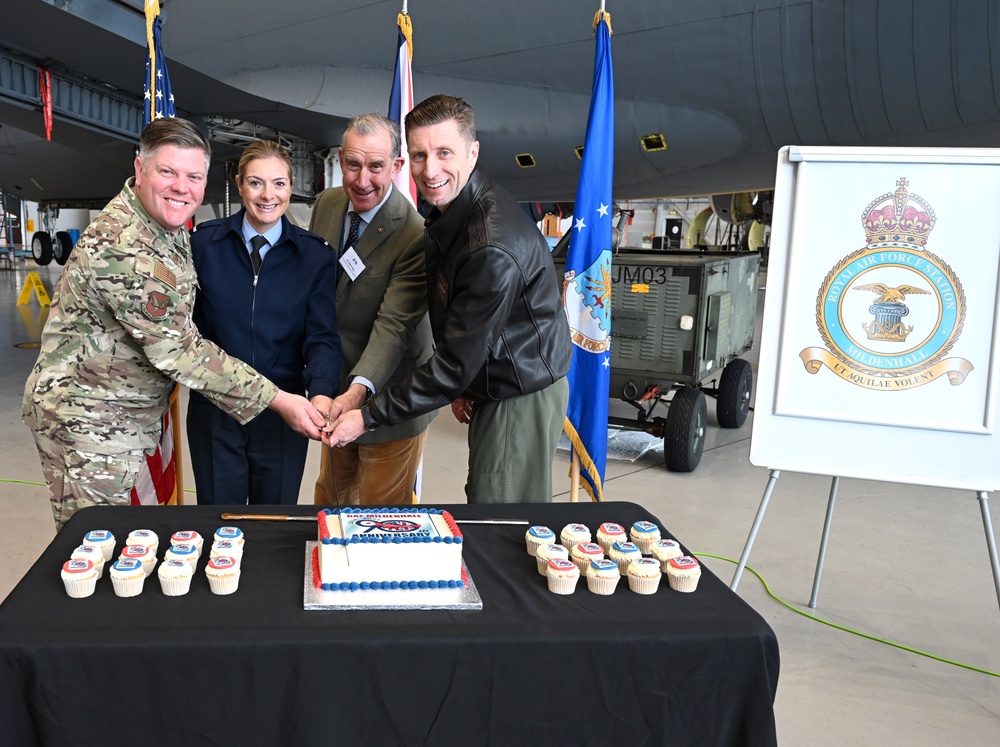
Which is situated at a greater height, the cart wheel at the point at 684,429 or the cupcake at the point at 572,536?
the cupcake at the point at 572,536

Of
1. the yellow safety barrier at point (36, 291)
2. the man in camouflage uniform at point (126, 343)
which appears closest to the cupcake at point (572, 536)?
the man in camouflage uniform at point (126, 343)

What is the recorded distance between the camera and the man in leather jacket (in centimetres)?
191

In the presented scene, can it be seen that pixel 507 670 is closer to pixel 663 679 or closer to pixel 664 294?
pixel 663 679

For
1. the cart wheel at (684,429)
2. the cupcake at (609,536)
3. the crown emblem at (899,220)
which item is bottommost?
the cart wheel at (684,429)

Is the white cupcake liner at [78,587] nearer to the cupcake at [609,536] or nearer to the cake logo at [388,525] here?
the cake logo at [388,525]

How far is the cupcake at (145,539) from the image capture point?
1.43 metres

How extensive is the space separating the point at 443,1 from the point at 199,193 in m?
4.35

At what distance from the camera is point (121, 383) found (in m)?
1.92

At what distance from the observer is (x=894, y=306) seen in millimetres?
2383

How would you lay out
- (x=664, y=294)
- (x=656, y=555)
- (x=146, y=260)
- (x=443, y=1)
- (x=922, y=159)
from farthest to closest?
(x=443, y=1)
(x=664, y=294)
(x=922, y=159)
(x=146, y=260)
(x=656, y=555)

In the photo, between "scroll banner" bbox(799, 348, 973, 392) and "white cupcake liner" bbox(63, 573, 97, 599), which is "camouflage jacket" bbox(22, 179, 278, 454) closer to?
"white cupcake liner" bbox(63, 573, 97, 599)

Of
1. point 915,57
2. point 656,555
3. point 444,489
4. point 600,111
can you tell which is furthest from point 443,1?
point 656,555

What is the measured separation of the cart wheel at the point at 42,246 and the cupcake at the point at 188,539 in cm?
1694

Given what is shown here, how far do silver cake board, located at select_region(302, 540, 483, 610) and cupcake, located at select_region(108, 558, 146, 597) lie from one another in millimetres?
268
